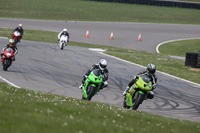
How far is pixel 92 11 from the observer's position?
53.6m

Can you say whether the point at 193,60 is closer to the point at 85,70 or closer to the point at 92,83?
the point at 85,70

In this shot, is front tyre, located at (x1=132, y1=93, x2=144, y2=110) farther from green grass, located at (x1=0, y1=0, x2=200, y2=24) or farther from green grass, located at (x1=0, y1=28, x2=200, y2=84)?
green grass, located at (x1=0, y1=0, x2=200, y2=24)

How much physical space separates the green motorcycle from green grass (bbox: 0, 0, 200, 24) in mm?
35402

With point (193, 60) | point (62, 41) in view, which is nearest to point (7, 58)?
point (62, 41)

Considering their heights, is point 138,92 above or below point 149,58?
A: above

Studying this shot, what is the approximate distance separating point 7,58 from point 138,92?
9501 mm

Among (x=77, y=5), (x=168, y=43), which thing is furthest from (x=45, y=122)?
(x=77, y=5)

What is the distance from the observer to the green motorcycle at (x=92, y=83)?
13.1m

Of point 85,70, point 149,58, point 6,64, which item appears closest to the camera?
point 6,64

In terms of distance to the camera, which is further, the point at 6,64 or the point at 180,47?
the point at 180,47

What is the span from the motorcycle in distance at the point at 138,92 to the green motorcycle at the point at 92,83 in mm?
1106

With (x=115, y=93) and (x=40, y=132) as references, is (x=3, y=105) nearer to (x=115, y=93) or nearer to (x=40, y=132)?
(x=40, y=132)

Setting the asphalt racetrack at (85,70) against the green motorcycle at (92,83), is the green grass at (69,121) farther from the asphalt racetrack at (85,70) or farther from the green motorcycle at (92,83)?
the asphalt racetrack at (85,70)

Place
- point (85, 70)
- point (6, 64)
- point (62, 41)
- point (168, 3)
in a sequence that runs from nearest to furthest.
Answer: point (6, 64)
point (85, 70)
point (62, 41)
point (168, 3)
